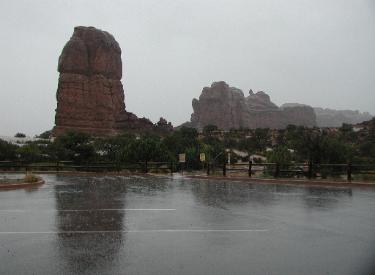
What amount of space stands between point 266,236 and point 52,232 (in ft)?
14.2

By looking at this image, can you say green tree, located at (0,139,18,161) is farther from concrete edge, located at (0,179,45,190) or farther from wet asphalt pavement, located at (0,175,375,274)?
wet asphalt pavement, located at (0,175,375,274)

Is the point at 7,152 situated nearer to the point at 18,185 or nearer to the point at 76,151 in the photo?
the point at 76,151

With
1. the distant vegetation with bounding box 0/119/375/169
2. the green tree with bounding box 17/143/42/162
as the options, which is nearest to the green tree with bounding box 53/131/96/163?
the distant vegetation with bounding box 0/119/375/169

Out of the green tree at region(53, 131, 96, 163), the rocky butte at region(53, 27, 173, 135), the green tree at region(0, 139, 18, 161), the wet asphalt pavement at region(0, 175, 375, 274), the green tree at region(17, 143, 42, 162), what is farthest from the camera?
the rocky butte at region(53, 27, 173, 135)

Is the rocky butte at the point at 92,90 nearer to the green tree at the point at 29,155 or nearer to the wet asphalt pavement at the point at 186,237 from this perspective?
the green tree at the point at 29,155

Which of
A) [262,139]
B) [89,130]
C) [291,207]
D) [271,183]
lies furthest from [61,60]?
[291,207]

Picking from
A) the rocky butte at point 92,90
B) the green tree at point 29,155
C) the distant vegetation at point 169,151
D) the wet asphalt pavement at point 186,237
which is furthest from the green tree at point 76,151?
the rocky butte at point 92,90

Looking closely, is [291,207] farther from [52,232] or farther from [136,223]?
[52,232]

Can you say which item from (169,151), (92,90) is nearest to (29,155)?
(169,151)

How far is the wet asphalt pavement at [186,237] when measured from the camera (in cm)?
680

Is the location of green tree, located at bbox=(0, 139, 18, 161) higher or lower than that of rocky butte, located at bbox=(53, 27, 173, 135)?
lower

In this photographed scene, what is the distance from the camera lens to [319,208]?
1351 centimetres

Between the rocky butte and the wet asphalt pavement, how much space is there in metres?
105

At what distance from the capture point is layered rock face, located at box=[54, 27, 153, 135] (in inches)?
4675
